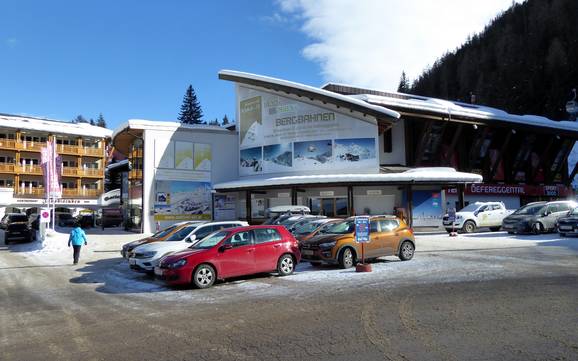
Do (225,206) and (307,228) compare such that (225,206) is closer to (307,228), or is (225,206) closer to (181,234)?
(307,228)

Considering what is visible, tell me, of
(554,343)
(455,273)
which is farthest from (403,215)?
(554,343)

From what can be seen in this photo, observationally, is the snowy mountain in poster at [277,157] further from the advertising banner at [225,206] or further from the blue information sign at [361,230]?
the blue information sign at [361,230]

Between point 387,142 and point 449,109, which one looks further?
point 387,142

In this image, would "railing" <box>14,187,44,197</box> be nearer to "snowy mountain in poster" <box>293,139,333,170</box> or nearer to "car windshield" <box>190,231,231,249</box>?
"snowy mountain in poster" <box>293,139,333,170</box>

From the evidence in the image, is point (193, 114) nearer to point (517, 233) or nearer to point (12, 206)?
point (12, 206)

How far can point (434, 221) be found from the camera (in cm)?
3300

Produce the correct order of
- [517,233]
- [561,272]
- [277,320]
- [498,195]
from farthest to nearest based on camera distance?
[498,195] < [517,233] < [561,272] < [277,320]

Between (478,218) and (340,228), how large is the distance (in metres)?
16.5

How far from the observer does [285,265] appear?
42.1 ft

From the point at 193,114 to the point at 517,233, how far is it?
81083 mm

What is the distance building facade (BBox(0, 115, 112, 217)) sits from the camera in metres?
59.8

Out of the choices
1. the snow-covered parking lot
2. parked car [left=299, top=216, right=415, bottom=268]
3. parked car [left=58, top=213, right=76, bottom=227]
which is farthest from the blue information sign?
parked car [left=58, top=213, right=76, bottom=227]

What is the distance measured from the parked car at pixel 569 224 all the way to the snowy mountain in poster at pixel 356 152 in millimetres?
14709

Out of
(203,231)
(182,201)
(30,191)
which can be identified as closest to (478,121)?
(182,201)
